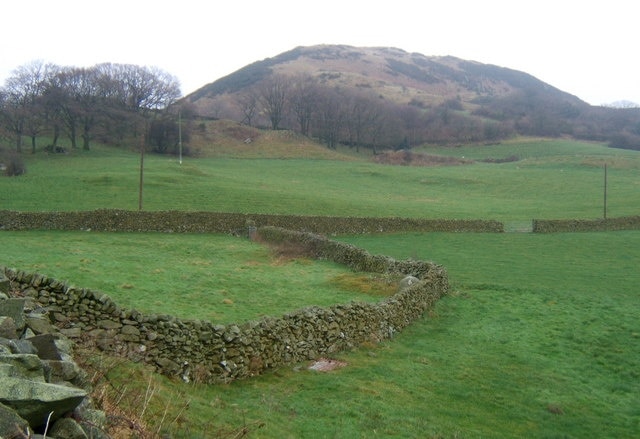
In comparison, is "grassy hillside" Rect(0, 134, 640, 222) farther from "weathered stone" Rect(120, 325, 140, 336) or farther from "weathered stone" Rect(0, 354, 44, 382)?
"weathered stone" Rect(0, 354, 44, 382)

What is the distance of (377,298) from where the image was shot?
64.6 feet

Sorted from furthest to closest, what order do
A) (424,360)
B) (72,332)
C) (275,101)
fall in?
(275,101), (424,360), (72,332)

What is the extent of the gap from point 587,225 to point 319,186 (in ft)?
95.2

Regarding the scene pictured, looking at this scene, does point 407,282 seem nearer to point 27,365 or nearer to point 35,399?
point 27,365

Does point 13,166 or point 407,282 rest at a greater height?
point 13,166

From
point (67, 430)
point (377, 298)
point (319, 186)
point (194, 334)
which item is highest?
point (319, 186)

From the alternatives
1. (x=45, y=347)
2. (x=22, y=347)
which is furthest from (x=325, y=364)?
(x=22, y=347)

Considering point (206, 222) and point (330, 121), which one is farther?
point (330, 121)

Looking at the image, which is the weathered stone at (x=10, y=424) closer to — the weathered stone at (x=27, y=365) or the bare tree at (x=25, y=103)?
the weathered stone at (x=27, y=365)

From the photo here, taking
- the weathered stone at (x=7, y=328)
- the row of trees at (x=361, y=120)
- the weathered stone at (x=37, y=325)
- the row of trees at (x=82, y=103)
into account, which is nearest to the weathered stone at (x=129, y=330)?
the weathered stone at (x=37, y=325)

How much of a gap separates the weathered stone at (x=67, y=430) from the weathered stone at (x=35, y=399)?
10cm

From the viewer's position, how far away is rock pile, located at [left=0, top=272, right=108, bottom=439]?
4.67 metres

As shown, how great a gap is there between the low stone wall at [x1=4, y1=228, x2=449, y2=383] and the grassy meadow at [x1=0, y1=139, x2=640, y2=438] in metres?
0.49

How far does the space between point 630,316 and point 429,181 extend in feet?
179
